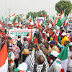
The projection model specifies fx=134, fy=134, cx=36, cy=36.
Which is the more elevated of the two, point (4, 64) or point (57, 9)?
point (57, 9)

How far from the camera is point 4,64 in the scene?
120 inches

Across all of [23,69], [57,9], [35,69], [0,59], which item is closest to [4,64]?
[0,59]

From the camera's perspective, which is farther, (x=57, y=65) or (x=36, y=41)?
(x=36, y=41)

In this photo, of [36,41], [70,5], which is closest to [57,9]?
[70,5]

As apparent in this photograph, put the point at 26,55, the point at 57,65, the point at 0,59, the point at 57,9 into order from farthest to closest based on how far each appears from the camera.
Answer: the point at 57,9
the point at 26,55
the point at 57,65
the point at 0,59

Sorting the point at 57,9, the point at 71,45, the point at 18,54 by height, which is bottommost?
the point at 18,54

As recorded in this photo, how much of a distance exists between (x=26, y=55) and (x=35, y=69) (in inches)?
33.7

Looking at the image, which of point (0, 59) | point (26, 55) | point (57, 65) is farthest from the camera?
point (26, 55)

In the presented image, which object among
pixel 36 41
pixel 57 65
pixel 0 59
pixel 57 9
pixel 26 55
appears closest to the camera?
pixel 0 59

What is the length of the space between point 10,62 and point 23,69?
1.08m

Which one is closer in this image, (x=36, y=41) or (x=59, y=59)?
(x=59, y=59)

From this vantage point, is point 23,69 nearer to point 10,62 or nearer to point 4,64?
point 4,64

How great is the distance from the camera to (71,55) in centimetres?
338

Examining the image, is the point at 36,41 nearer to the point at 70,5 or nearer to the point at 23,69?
the point at 23,69
